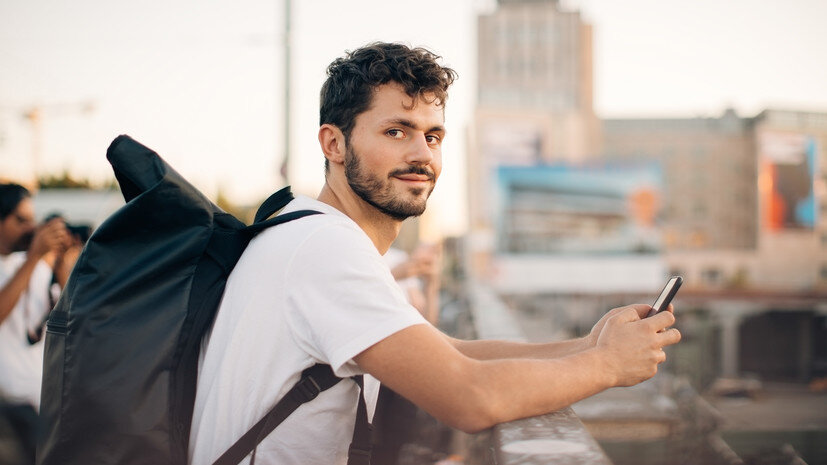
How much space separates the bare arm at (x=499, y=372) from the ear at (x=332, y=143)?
2.25ft

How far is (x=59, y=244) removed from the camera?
3.74m

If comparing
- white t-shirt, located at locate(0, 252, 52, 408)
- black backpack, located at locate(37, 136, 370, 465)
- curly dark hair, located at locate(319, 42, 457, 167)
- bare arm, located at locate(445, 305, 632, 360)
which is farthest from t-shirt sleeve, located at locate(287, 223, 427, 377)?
white t-shirt, located at locate(0, 252, 52, 408)

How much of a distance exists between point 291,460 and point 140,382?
0.39 metres

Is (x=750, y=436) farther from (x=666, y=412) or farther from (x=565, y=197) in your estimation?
(x=565, y=197)

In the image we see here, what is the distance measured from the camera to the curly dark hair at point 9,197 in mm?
4066

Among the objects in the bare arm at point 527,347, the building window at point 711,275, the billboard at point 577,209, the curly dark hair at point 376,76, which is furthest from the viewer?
the building window at point 711,275

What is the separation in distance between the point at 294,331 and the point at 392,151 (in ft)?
2.07

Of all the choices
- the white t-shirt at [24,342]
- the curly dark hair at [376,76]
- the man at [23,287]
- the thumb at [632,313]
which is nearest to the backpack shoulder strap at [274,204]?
the curly dark hair at [376,76]

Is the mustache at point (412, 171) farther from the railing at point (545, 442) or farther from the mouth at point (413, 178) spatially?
the railing at point (545, 442)

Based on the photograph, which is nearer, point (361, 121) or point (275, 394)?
point (275, 394)

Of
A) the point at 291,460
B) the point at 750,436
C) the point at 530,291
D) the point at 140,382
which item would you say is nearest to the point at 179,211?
the point at 140,382

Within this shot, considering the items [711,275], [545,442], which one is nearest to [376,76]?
[545,442]

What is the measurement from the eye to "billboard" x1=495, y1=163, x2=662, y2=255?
4408 cm

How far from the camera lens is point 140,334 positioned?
5.19 ft
